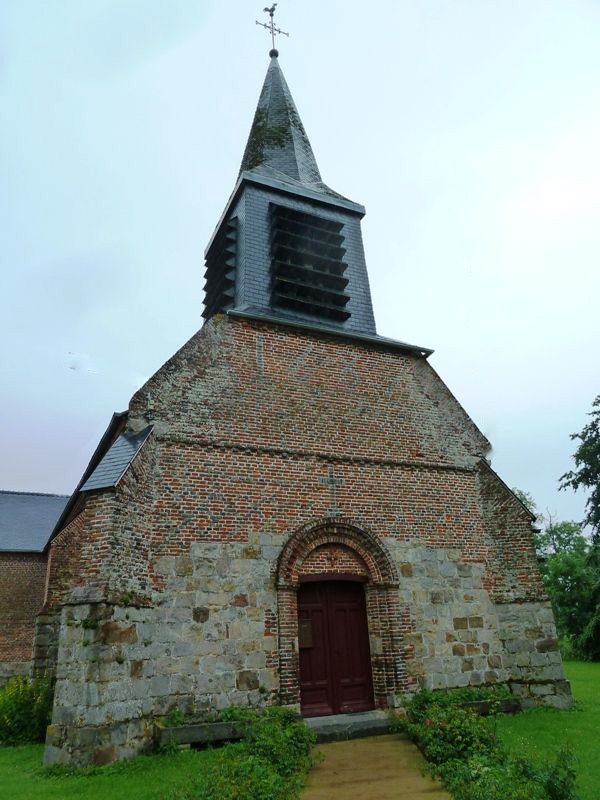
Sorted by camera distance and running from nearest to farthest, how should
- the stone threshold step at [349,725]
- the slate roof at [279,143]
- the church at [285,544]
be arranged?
the church at [285,544], the stone threshold step at [349,725], the slate roof at [279,143]

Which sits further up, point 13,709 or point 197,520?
point 197,520

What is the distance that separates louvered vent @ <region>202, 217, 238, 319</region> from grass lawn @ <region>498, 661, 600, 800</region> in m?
9.48

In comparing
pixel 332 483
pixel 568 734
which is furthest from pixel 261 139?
pixel 568 734

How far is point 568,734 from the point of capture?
8070mm

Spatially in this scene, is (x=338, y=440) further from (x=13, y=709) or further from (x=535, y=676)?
(x=13, y=709)

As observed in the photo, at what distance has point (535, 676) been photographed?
9797 millimetres

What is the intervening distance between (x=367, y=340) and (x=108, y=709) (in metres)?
7.79

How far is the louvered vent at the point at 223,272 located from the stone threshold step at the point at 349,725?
829 cm

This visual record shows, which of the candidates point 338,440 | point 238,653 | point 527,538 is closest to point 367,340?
point 338,440

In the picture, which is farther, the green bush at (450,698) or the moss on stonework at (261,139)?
the moss on stonework at (261,139)

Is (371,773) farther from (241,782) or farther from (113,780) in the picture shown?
(113,780)

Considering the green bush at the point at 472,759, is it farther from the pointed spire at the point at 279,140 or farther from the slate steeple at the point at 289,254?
the pointed spire at the point at 279,140

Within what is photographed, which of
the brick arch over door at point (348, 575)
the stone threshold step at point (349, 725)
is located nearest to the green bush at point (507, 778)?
the stone threshold step at point (349, 725)

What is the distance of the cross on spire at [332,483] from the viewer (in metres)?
9.70
